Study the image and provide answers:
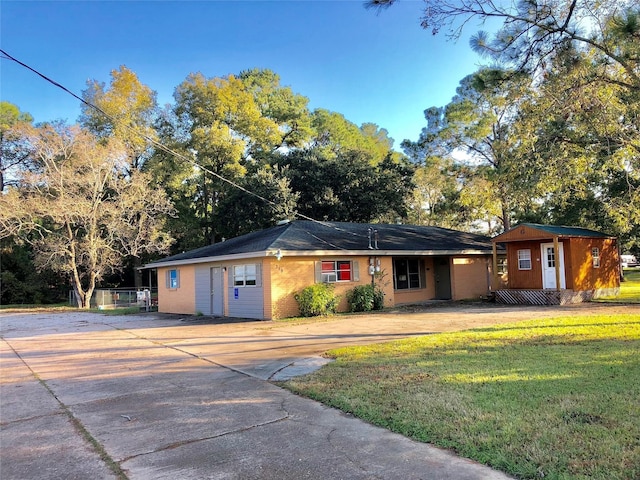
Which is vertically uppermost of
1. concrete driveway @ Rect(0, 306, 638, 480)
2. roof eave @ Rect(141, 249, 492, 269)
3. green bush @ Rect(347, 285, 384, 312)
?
roof eave @ Rect(141, 249, 492, 269)

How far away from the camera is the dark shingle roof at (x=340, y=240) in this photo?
16.4m

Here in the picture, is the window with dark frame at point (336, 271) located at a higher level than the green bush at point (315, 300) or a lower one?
higher

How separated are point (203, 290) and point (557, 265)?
44.6 feet

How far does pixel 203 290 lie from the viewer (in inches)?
740

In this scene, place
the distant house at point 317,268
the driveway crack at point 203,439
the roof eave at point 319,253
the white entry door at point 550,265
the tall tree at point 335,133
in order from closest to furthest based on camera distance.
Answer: the driveway crack at point 203,439
the roof eave at point 319,253
the distant house at point 317,268
the white entry door at point 550,265
the tall tree at point 335,133

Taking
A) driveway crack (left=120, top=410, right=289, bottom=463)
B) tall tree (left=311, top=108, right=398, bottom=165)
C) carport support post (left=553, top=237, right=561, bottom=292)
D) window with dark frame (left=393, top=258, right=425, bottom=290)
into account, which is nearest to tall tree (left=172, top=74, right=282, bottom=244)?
tall tree (left=311, top=108, right=398, bottom=165)

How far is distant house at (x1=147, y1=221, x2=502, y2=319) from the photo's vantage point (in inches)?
619

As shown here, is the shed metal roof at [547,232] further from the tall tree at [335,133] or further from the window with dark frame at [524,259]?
the tall tree at [335,133]

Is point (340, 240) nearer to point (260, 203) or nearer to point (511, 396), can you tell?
point (260, 203)

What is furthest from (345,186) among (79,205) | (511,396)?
(511,396)

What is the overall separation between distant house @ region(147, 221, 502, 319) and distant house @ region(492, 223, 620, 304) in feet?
7.76

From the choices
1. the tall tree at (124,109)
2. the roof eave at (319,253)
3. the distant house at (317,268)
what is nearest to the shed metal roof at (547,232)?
the roof eave at (319,253)

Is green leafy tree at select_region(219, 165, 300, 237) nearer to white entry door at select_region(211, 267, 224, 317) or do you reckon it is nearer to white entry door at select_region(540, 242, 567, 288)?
white entry door at select_region(211, 267, 224, 317)

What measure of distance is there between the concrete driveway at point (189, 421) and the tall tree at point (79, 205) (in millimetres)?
18711
